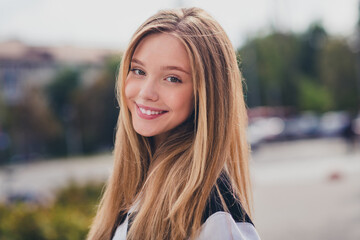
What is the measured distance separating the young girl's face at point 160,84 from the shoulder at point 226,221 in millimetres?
377

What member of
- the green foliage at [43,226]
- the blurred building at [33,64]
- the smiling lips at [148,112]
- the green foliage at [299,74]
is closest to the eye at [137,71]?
the smiling lips at [148,112]

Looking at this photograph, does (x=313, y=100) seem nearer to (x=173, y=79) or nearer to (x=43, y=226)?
(x=43, y=226)

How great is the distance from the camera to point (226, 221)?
127 cm

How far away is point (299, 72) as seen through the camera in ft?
158

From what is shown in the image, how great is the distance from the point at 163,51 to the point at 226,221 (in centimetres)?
64

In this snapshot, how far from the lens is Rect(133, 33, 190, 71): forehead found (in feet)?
4.87

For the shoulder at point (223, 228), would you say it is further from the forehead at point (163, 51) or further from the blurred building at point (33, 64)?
the blurred building at point (33, 64)

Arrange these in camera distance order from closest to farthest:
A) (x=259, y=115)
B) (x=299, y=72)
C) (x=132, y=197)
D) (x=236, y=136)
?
1. (x=236, y=136)
2. (x=132, y=197)
3. (x=259, y=115)
4. (x=299, y=72)

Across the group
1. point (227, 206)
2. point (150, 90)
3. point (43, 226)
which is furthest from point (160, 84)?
point (43, 226)

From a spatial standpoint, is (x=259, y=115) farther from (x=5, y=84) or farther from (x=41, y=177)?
(x=5, y=84)

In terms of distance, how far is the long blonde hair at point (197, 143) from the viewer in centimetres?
138

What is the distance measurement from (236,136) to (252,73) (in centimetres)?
4123

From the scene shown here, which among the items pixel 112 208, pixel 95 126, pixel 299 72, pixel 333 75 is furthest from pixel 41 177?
pixel 299 72

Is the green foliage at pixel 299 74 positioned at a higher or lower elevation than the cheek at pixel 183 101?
lower
